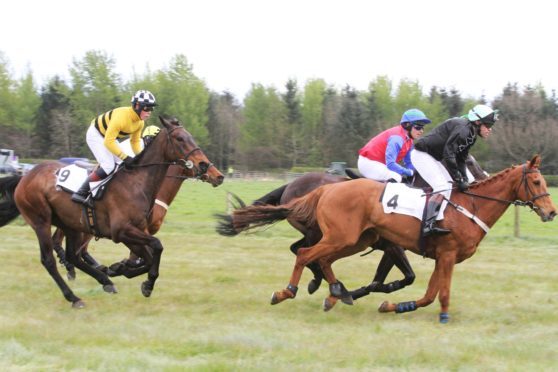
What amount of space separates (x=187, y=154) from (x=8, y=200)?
2.88m

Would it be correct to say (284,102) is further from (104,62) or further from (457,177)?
(457,177)

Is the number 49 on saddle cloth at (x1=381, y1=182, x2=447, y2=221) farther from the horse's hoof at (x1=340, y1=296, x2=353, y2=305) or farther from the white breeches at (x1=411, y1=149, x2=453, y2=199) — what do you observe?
the horse's hoof at (x1=340, y1=296, x2=353, y2=305)

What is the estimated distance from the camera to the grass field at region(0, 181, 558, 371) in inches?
209

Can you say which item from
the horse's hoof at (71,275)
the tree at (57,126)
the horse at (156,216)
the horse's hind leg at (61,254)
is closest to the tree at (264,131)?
the tree at (57,126)

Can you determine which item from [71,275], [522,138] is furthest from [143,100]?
[522,138]

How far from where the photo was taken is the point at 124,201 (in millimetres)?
7625

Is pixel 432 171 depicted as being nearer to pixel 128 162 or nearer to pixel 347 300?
pixel 347 300

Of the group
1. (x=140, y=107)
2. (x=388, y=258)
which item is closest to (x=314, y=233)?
(x=388, y=258)

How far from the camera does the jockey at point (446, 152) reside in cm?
714

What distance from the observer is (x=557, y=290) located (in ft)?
29.3

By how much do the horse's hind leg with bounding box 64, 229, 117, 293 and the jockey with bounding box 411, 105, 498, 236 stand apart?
4.04m

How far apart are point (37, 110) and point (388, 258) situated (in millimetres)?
53045

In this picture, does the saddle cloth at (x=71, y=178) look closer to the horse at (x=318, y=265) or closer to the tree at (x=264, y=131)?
the horse at (x=318, y=265)

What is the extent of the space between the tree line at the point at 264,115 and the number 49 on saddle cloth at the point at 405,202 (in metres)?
45.6
